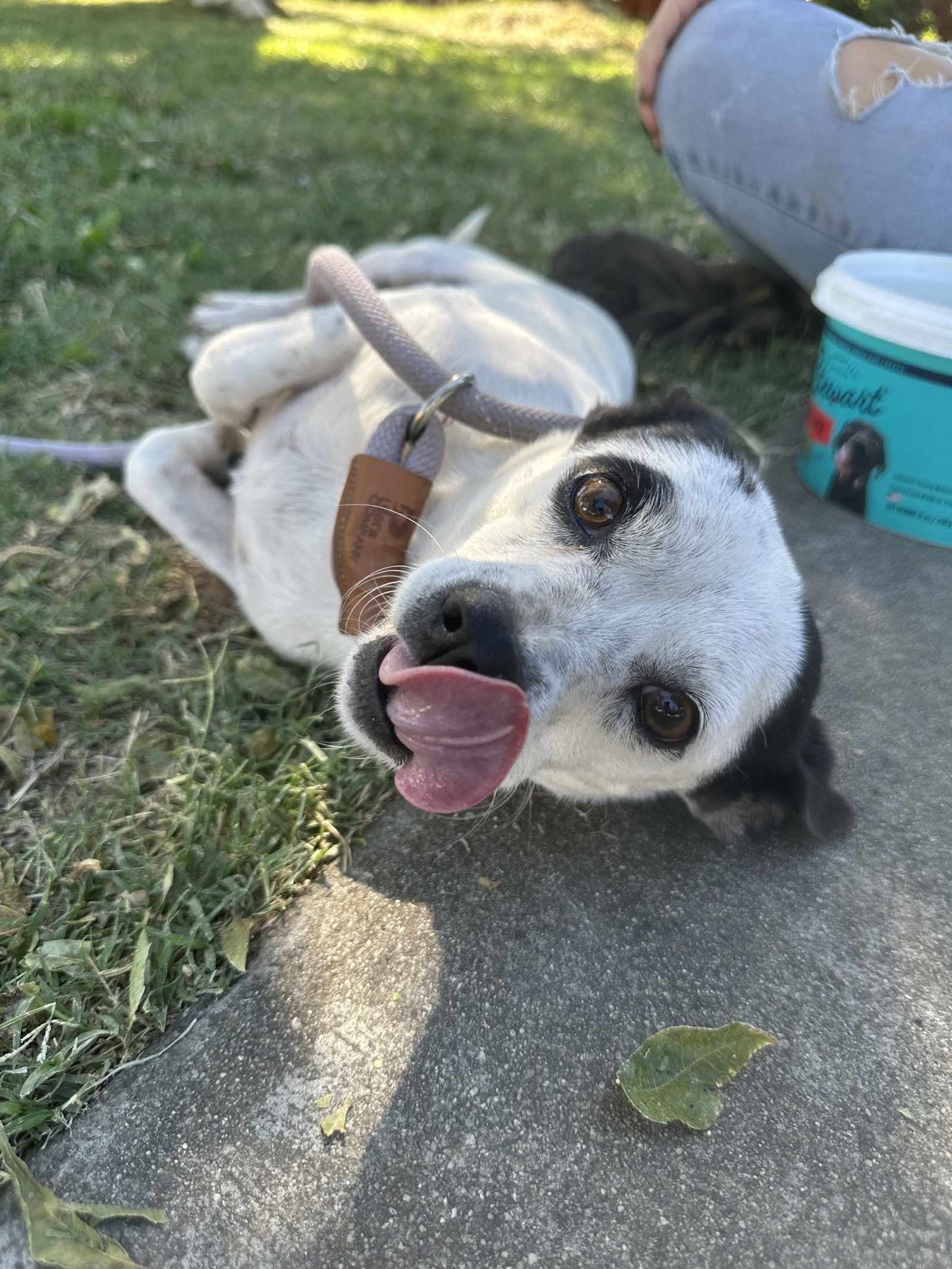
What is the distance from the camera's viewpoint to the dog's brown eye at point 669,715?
1.84 m

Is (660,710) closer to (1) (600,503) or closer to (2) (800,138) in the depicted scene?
(1) (600,503)

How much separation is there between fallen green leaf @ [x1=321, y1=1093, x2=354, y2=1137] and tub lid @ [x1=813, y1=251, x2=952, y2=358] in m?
2.74

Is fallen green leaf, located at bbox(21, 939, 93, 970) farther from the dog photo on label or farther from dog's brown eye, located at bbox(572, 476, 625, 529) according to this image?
dog's brown eye, located at bbox(572, 476, 625, 529)

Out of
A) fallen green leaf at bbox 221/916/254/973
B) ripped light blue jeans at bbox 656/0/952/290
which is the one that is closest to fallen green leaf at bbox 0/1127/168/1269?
fallen green leaf at bbox 221/916/254/973

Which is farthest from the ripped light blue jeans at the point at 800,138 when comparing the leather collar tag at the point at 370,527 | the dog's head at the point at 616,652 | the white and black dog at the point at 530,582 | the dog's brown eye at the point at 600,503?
the leather collar tag at the point at 370,527

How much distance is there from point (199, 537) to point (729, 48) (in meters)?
3.09

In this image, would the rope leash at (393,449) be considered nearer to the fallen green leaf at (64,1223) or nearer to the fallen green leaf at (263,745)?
the fallen green leaf at (263,745)

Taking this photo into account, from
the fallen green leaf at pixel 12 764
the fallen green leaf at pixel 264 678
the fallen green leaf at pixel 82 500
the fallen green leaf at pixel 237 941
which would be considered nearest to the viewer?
the fallen green leaf at pixel 237 941

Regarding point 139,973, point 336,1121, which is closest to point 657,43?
point 139,973

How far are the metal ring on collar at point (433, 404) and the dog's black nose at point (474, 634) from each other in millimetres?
755

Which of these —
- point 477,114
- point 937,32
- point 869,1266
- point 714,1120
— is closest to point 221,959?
point 714,1120

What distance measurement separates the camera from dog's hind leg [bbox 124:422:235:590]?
2.75 meters

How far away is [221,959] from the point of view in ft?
6.00

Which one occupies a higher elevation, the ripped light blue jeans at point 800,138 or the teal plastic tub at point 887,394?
the ripped light blue jeans at point 800,138
